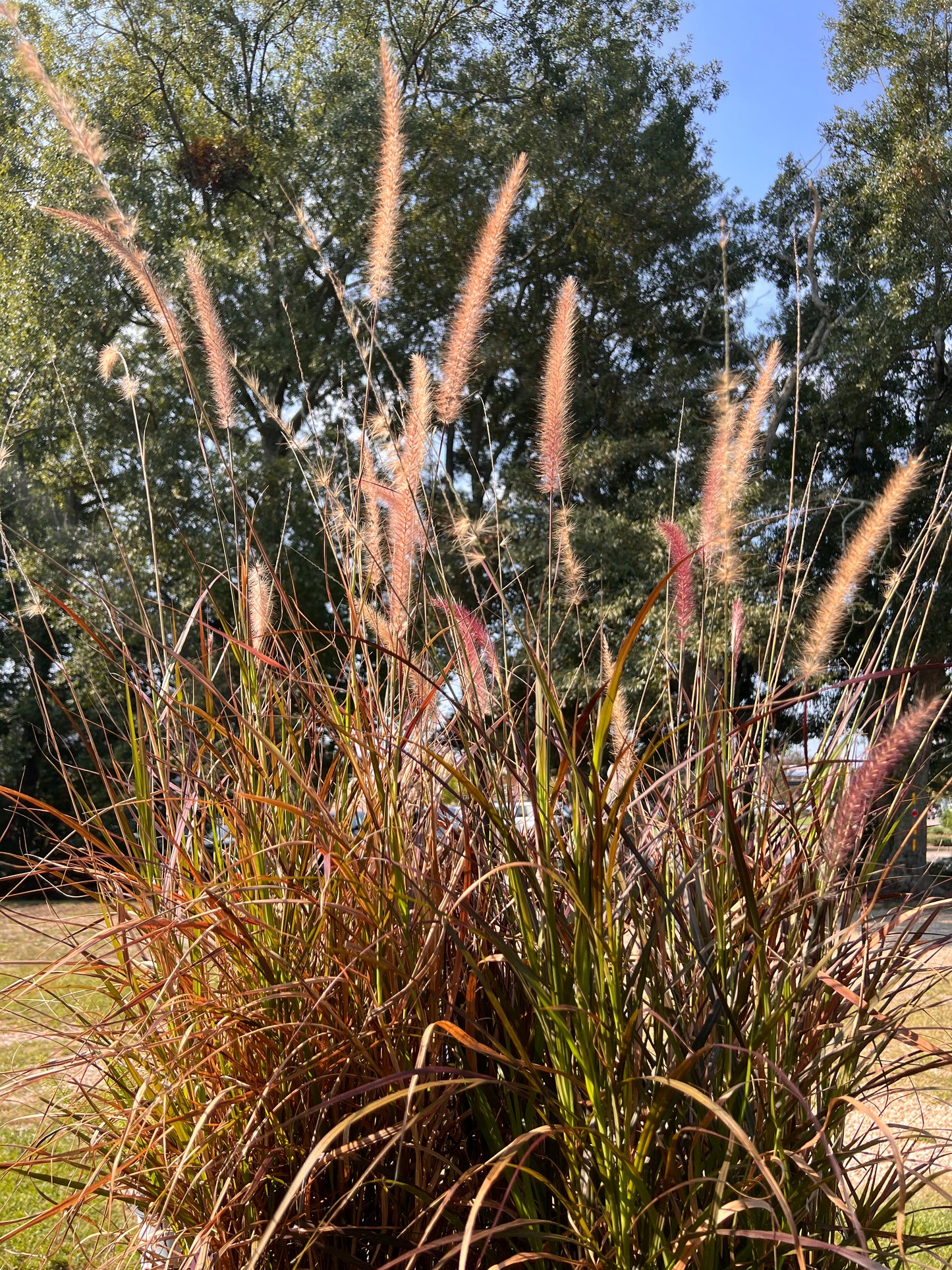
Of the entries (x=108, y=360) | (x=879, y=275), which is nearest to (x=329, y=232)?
(x=879, y=275)

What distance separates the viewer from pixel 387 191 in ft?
6.29

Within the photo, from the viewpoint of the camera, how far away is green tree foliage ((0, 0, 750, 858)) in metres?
13.6

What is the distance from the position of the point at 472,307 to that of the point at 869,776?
1.01m

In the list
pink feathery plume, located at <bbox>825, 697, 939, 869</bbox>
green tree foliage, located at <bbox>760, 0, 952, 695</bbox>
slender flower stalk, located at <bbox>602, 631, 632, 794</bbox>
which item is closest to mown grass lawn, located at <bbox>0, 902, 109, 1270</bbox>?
slender flower stalk, located at <bbox>602, 631, 632, 794</bbox>

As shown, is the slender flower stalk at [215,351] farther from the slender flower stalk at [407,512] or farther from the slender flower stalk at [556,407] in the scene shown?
the slender flower stalk at [556,407]

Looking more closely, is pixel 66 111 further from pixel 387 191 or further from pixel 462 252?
pixel 462 252

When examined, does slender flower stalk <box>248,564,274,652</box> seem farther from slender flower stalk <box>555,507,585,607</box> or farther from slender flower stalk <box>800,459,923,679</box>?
slender flower stalk <box>800,459,923,679</box>

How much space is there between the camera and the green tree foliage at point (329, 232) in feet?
44.7

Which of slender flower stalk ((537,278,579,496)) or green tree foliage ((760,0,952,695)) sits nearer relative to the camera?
slender flower stalk ((537,278,579,496))

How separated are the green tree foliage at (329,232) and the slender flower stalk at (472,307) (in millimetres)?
10941

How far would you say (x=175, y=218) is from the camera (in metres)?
15.3

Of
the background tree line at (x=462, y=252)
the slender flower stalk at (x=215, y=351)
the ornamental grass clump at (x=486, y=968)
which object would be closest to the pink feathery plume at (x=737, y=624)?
the ornamental grass clump at (x=486, y=968)

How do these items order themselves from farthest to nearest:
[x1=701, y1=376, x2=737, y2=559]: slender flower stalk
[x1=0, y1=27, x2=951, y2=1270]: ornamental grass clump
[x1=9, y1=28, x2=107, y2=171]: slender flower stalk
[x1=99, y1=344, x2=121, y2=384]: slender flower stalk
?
[x1=99, y1=344, x2=121, y2=384]: slender flower stalk, [x1=9, y1=28, x2=107, y2=171]: slender flower stalk, [x1=701, y1=376, x2=737, y2=559]: slender flower stalk, [x1=0, y1=27, x2=951, y2=1270]: ornamental grass clump

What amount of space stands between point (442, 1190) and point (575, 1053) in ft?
1.22
